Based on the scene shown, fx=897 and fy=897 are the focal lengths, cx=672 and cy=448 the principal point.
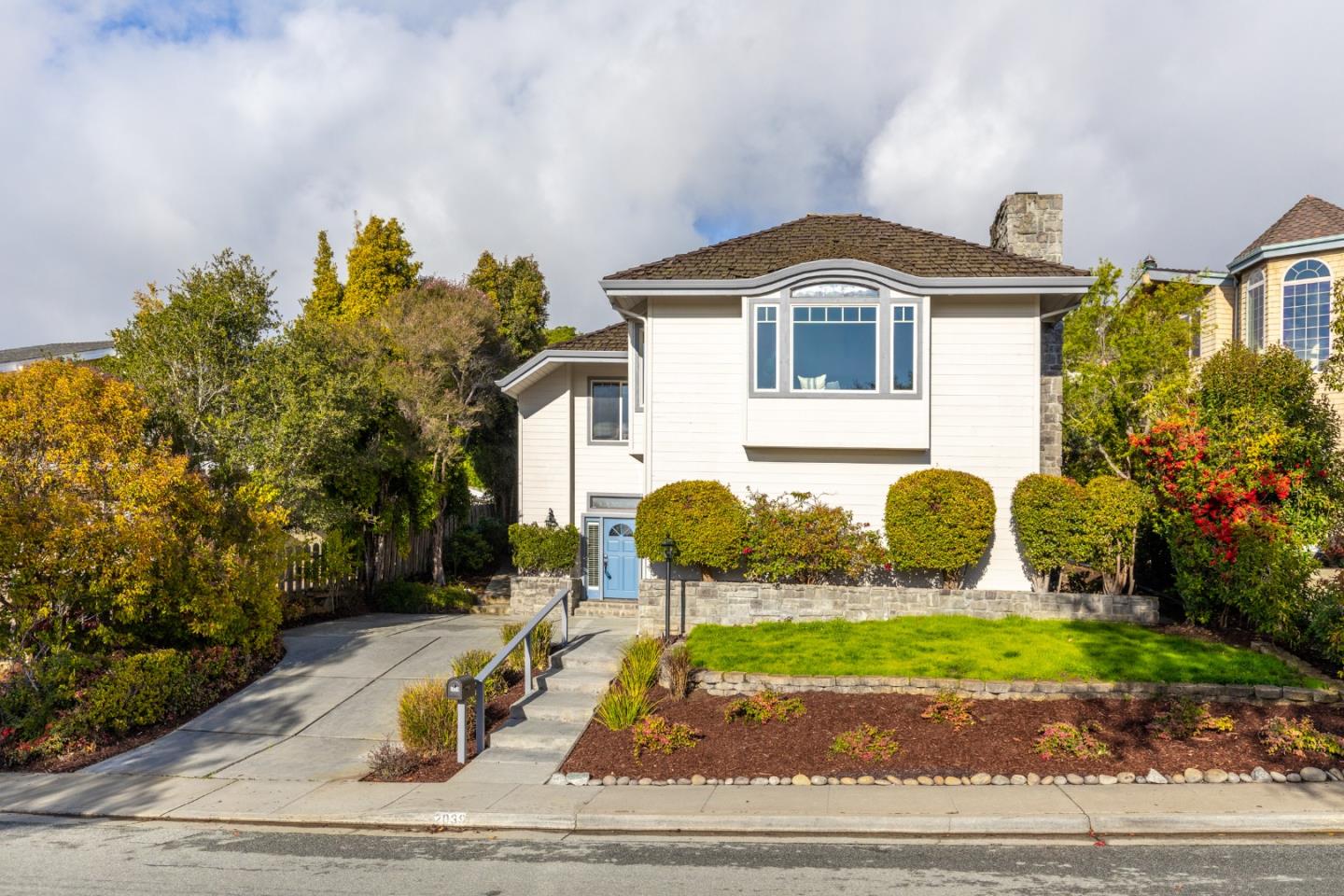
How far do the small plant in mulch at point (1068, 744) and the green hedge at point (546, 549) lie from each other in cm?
1122

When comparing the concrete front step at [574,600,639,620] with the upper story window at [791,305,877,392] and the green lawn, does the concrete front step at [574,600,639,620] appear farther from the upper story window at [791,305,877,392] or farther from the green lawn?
the upper story window at [791,305,877,392]

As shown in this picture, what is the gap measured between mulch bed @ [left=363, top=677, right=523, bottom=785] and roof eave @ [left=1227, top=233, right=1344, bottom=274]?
22.9 m

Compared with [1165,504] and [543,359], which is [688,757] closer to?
[1165,504]

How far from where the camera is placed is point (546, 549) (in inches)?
747

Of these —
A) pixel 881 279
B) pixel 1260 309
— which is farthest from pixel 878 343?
pixel 1260 309

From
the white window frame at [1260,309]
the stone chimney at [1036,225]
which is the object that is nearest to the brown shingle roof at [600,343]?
the stone chimney at [1036,225]

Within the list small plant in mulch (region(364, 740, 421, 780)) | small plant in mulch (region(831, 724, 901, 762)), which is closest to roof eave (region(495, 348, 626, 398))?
small plant in mulch (region(364, 740, 421, 780))

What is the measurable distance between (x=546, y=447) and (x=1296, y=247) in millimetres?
20090

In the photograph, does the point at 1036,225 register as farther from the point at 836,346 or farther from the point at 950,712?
the point at 950,712

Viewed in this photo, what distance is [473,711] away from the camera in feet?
36.3

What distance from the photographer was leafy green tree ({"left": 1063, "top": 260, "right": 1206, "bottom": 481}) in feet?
56.4

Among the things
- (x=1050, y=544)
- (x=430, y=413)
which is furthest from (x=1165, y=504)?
(x=430, y=413)

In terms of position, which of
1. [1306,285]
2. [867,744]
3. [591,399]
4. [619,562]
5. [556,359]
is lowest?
[867,744]

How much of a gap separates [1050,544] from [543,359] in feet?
35.2
